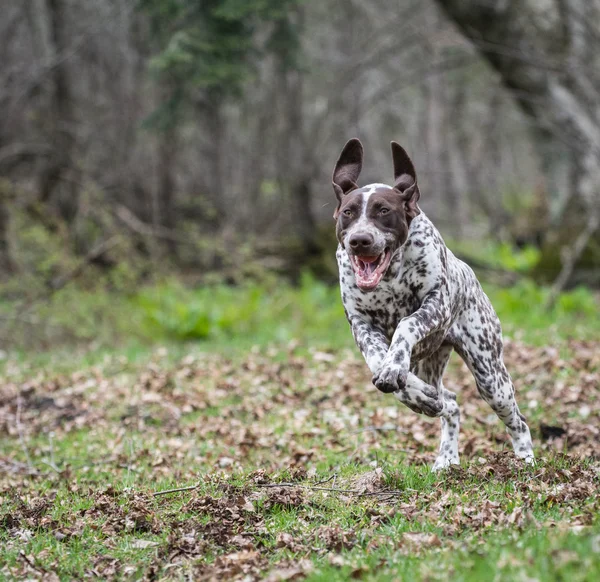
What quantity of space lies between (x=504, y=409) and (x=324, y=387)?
423 centimetres

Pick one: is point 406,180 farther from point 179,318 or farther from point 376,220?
point 179,318

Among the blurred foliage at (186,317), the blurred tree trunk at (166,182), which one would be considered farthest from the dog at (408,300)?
the blurred tree trunk at (166,182)

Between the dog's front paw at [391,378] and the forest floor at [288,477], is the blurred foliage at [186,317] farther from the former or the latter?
the dog's front paw at [391,378]

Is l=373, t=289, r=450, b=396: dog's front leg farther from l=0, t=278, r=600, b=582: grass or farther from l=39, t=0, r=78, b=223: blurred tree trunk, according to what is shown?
l=39, t=0, r=78, b=223: blurred tree trunk

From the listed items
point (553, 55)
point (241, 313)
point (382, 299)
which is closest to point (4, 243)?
point (241, 313)

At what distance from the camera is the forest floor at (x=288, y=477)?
14.5 feet

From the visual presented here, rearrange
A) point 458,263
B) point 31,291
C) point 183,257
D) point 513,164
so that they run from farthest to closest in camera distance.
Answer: point 513,164 < point 183,257 < point 31,291 < point 458,263

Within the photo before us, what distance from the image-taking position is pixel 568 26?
15.6 m

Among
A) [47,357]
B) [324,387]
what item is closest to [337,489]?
[324,387]

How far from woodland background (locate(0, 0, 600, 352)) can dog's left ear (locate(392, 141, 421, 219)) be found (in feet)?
26.6

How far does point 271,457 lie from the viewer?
765cm

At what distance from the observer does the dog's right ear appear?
5.58 metres

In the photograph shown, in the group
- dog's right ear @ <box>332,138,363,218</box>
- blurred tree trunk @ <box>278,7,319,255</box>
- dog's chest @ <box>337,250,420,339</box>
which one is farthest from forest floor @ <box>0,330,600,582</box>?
blurred tree trunk @ <box>278,7,319,255</box>

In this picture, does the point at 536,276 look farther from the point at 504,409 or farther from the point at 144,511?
the point at 144,511
